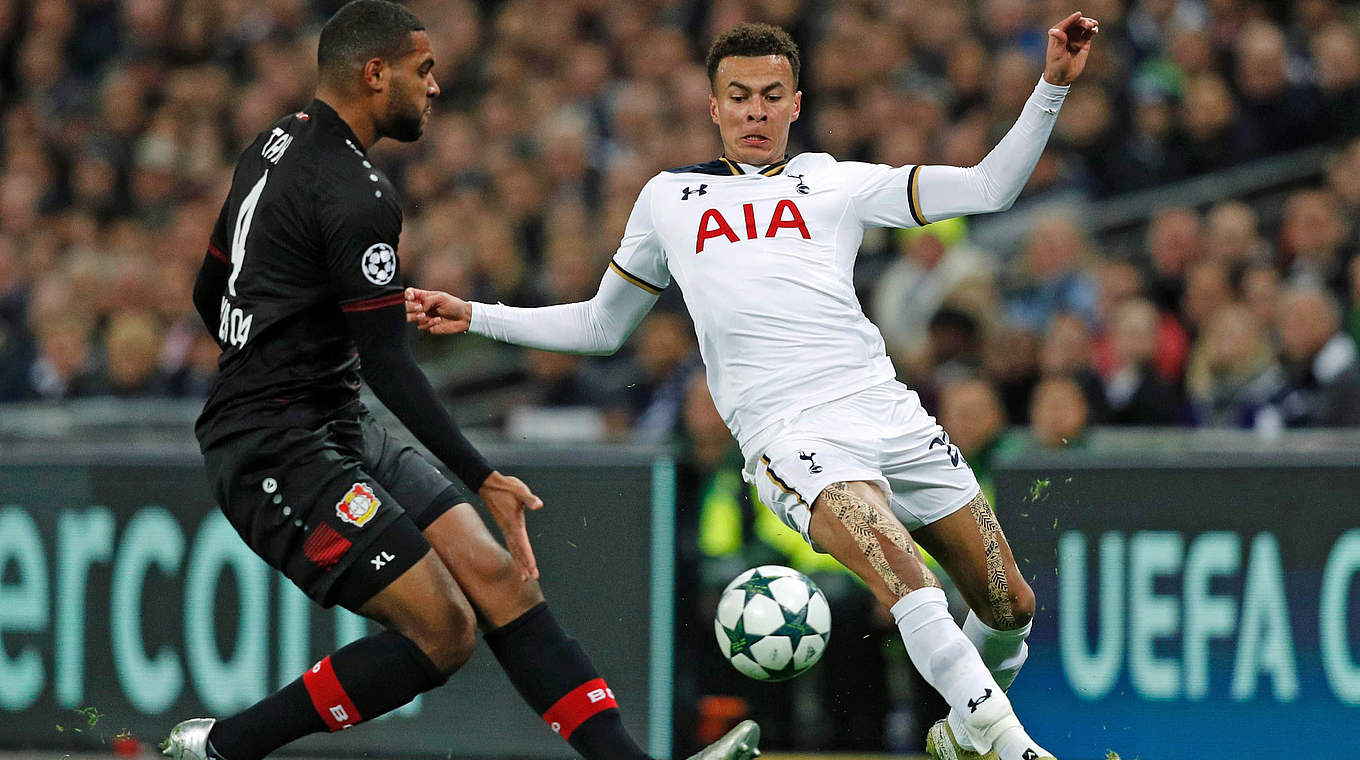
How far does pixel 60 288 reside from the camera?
467 inches

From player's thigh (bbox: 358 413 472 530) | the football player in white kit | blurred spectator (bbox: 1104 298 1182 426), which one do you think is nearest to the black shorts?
player's thigh (bbox: 358 413 472 530)

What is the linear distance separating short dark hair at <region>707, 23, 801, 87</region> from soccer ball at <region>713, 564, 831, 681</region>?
1718mm

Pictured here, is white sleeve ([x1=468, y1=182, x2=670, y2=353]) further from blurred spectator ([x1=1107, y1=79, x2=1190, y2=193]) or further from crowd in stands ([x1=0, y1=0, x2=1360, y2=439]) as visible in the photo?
blurred spectator ([x1=1107, y1=79, x2=1190, y2=193])

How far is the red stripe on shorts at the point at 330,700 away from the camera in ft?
16.8

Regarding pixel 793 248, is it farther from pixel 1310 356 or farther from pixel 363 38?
pixel 1310 356

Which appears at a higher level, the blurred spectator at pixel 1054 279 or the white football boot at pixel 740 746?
the blurred spectator at pixel 1054 279

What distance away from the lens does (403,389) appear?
4875mm

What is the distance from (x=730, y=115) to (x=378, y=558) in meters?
1.91

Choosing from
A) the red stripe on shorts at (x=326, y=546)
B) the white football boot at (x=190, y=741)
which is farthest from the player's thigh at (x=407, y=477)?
the white football boot at (x=190, y=741)

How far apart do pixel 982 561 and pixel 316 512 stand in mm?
2140

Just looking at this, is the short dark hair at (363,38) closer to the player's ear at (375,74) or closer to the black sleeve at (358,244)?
the player's ear at (375,74)

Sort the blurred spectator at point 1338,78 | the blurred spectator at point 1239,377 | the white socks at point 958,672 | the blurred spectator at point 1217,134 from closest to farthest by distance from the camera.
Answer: the white socks at point 958,672 < the blurred spectator at point 1239,377 < the blurred spectator at point 1338,78 < the blurred spectator at point 1217,134

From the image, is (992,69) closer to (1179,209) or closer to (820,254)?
(1179,209)

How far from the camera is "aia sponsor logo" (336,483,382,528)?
500 centimetres
